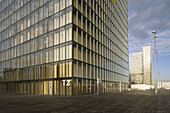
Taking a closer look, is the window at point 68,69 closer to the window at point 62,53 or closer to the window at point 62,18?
the window at point 62,53

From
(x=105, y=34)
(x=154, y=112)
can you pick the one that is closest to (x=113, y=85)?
(x=105, y=34)

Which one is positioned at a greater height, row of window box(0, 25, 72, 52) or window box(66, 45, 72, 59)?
row of window box(0, 25, 72, 52)

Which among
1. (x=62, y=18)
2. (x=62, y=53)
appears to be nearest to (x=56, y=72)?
(x=62, y=53)

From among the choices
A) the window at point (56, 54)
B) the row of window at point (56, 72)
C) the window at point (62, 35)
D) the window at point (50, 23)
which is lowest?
the row of window at point (56, 72)

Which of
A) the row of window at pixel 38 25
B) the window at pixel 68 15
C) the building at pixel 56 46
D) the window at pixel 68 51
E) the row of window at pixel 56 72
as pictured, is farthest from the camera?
the row of window at pixel 38 25

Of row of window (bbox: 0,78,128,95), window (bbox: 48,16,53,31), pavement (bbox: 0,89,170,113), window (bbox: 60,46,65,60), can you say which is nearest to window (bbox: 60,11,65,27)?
window (bbox: 48,16,53,31)

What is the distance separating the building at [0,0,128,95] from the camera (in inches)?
1220

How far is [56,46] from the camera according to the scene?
108 ft

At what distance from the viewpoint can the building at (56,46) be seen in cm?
3098

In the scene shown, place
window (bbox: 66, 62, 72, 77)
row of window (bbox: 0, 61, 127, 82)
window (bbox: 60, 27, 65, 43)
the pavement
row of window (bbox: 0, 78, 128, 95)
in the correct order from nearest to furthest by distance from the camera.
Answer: the pavement → window (bbox: 66, 62, 72, 77) → row of window (bbox: 0, 78, 128, 95) → row of window (bbox: 0, 61, 127, 82) → window (bbox: 60, 27, 65, 43)

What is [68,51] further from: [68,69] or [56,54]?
[56,54]

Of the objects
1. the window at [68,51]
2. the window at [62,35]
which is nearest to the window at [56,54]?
the window at [62,35]

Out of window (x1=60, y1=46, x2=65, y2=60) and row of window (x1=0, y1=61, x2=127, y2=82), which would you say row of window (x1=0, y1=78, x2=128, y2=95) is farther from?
window (x1=60, y1=46, x2=65, y2=60)

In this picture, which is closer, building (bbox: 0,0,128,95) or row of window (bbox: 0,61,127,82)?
row of window (bbox: 0,61,127,82)
